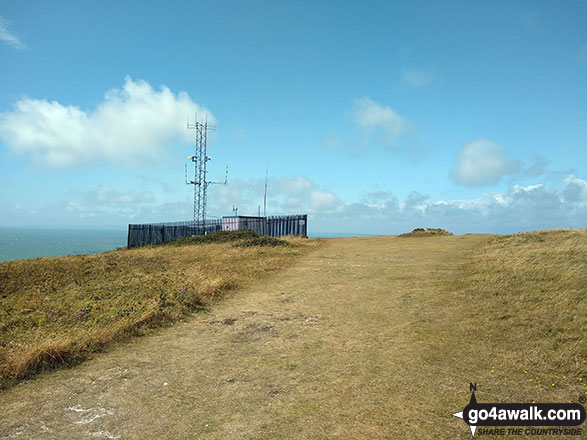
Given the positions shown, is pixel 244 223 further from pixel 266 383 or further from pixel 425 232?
pixel 266 383

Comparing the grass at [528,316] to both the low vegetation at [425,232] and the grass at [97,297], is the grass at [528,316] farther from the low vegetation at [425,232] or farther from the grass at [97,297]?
the low vegetation at [425,232]

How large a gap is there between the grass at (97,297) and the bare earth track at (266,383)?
55 centimetres

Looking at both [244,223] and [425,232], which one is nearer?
[425,232]

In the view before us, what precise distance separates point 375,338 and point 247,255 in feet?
37.8

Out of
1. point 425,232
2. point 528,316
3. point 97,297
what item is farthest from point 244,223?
point 528,316

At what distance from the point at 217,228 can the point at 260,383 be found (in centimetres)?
3035

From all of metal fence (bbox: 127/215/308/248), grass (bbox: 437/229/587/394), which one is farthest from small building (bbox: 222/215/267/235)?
grass (bbox: 437/229/587/394)

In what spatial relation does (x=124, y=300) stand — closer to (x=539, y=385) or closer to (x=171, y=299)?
(x=171, y=299)

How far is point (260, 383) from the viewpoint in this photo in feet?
18.1

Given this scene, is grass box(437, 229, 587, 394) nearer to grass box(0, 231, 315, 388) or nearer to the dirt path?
the dirt path

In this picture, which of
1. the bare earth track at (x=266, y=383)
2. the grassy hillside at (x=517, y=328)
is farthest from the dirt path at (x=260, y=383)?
the grassy hillside at (x=517, y=328)

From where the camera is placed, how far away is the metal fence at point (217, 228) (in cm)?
3147

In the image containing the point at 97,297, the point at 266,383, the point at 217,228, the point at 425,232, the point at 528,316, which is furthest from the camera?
the point at 217,228

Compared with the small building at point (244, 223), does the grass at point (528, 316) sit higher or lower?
lower
